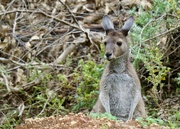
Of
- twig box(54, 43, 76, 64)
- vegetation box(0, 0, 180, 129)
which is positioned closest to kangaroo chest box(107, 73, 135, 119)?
vegetation box(0, 0, 180, 129)

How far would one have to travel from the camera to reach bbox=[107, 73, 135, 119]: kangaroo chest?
8.05m

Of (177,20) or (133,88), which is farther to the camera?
(177,20)

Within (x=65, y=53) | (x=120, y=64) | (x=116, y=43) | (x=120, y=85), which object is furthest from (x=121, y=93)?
(x=65, y=53)

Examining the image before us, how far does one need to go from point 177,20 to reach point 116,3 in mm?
2596

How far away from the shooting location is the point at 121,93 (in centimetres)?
809

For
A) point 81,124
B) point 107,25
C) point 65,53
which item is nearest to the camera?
point 81,124

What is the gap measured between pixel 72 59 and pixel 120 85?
2.65 metres

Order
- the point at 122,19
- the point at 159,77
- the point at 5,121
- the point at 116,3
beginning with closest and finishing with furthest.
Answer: the point at 159,77 → the point at 5,121 → the point at 122,19 → the point at 116,3

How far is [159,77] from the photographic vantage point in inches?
315

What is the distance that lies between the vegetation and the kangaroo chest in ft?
1.09

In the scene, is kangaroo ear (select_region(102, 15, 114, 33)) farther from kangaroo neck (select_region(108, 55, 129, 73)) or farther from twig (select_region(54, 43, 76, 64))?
twig (select_region(54, 43, 76, 64))

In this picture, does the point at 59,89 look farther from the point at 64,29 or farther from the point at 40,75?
the point at 64,29

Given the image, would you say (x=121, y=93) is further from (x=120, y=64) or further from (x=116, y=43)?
(x=116, y=43)

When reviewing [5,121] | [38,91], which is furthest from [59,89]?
[5,121]
